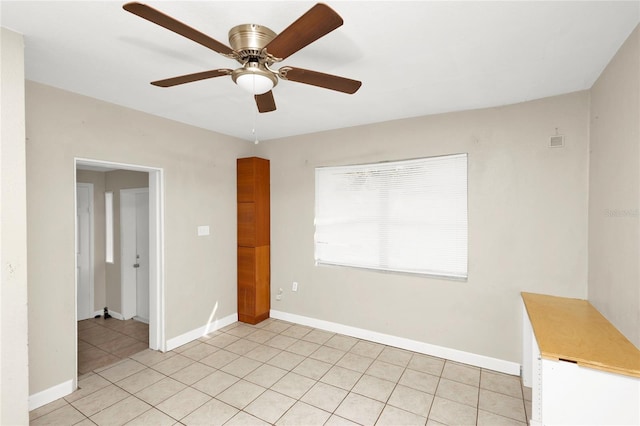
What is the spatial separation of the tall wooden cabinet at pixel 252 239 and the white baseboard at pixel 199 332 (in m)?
0.18

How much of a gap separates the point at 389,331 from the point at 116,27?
366cm

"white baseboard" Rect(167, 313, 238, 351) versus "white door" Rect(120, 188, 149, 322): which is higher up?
"white door" Rect(120, 188, 149, 322)

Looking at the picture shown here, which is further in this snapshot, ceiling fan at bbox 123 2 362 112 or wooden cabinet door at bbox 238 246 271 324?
wooden cabinet door at bbox 238 246 271 324

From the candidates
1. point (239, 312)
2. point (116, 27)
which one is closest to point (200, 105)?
point (116, 27)

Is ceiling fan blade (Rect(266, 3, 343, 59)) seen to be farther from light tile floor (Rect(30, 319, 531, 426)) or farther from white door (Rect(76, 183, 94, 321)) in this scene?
white door (Rect(76, 183, 94, 321))

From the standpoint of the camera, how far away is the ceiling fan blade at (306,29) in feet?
3.62

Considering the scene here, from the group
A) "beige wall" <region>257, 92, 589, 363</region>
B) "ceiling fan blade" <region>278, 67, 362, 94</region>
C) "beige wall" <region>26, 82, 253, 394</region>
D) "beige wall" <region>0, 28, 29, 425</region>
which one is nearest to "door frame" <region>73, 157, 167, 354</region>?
"beige wall" <region>26, 82, 253, 394</region>

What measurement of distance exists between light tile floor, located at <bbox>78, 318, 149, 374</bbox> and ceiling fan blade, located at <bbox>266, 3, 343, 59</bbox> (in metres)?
3.55

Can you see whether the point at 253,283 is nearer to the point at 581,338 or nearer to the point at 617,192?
the point at 581,338

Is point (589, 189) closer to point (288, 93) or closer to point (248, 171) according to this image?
point (288, 93)

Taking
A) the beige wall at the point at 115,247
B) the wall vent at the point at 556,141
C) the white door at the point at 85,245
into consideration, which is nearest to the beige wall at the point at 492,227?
the wall vent at the point at 556,141

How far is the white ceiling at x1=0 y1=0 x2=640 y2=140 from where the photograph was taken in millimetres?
1548

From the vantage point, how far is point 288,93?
2.68 m

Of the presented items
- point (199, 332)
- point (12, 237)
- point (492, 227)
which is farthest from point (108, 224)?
point (492, 227)
